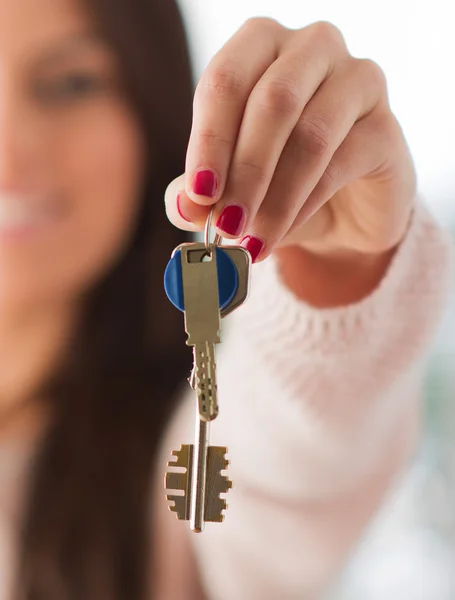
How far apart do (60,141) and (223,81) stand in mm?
563

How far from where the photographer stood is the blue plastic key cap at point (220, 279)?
0.26 m

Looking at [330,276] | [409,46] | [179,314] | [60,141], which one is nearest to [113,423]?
[179,314]

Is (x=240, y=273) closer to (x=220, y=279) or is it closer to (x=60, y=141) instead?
(x=220, y=279)

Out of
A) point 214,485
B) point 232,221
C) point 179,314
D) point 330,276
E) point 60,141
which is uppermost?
point 60,141

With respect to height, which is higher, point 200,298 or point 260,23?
point 260,23

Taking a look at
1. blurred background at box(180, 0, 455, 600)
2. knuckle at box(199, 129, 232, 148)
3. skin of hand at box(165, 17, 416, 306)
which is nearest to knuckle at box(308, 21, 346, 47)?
skin of hand at box(165, 17, 416, 306)

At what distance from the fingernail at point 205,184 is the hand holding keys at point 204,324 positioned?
0.6 inches

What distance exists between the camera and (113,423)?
99cm

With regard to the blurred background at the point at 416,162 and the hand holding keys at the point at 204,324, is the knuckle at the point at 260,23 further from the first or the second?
the blurred background at the point at 416,162

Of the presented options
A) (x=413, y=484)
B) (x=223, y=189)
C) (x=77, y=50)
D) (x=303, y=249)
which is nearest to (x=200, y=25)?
(x=77, y=50)

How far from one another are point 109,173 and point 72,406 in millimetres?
418

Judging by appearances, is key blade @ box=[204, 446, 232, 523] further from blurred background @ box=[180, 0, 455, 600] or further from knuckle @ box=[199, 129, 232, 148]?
blurred background @ box=[180, 0, 455, 600]

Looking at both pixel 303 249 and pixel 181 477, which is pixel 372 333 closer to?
pixel 303 249

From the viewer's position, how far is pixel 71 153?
808mm
